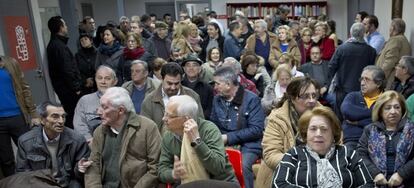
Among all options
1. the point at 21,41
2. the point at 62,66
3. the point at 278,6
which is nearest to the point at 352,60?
the point at 62,66

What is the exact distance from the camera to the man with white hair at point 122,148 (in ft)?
8.46

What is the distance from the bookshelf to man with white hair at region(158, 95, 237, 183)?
30.2 feet

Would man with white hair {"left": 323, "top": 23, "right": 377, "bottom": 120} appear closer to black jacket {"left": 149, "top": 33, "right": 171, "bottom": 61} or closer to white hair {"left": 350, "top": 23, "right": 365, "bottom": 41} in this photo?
white hair {"left": 350, "top": 23, "right": 365, "bottom": 41}

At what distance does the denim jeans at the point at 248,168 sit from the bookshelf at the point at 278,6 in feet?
28.0

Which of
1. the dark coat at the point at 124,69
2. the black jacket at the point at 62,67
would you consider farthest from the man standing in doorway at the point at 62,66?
the dark coat at the point at 124,69

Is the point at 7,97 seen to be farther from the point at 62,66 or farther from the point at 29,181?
the point at 29,181

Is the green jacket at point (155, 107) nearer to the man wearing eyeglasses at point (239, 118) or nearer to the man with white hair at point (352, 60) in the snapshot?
the man wearing eyeglasses at point (239, 118)

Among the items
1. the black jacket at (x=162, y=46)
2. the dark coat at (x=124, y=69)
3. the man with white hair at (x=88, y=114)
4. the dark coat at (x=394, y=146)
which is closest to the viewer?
the dark coat at (x=394, y=146)

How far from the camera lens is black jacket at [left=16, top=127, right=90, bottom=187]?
8.84 feet

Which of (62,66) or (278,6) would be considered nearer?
(62,66)

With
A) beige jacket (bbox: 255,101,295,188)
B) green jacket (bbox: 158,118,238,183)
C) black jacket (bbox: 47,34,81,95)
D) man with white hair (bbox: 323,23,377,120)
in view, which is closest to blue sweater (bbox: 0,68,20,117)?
black jacket (bbox: 47,34,81,95)

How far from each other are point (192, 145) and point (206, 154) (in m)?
0.10

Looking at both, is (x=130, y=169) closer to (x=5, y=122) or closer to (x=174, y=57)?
(x=5, y=122)

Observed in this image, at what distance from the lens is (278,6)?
36.7ft
